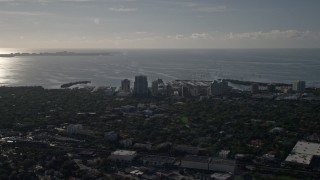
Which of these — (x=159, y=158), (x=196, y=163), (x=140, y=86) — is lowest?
(x=159, y=158)

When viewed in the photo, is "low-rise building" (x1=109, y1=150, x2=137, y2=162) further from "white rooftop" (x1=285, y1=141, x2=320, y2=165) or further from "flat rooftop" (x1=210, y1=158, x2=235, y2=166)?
"white rooftop" (x1=285, y1=141, x2=320, y2=165)

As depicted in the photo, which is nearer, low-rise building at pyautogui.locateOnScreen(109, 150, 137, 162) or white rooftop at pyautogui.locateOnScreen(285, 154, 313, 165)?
white rooftop at pyautogui.locateOnScreen(285, 154, 313, 165)

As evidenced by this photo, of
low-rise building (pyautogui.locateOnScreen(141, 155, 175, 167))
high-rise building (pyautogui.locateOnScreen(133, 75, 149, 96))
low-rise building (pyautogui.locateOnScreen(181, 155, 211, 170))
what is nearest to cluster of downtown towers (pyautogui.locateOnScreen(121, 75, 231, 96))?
high-rise building (pyautogui.locateOnScreen(133, 75, 149, 96))

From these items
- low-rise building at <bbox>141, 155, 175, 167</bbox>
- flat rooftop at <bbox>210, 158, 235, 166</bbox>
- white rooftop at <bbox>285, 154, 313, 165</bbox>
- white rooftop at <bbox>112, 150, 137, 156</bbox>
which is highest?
flat rooftop at <bbox>210, 158, 235, 166</bbox>

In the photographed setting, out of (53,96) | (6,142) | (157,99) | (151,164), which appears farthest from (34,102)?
(151,164)

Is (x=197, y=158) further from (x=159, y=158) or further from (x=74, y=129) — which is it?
(x=74, y=129)

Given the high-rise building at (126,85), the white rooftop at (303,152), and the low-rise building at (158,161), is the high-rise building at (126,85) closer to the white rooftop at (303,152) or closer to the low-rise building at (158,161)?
the white rooftop at (303,152)

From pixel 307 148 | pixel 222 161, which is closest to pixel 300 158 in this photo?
pixel 307 148

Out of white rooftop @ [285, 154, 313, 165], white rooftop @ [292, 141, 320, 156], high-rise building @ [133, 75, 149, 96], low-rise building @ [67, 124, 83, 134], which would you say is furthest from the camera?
high-rise building @ [133, 75, 149, 96]
